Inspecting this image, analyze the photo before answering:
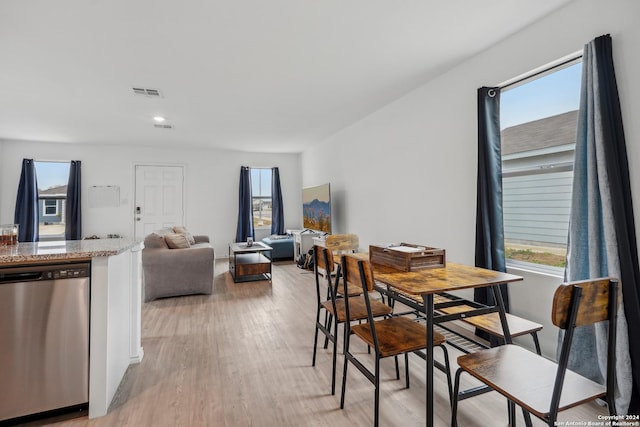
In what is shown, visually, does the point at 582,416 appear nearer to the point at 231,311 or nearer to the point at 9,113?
the point at 231,311

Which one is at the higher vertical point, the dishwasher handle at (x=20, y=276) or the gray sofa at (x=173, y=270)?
the dishwasher handle at (x=20, y=276)

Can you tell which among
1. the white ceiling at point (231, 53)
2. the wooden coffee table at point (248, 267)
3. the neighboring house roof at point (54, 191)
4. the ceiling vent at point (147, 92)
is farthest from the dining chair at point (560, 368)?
the neighboring house roof at point (54, 191)

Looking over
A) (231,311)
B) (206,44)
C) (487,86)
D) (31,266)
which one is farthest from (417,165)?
(31,266)

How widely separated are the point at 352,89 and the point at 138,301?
2990 millimetres

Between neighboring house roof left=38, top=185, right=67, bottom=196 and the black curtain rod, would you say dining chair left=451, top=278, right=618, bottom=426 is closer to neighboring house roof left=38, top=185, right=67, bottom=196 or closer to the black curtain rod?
the black curtain rod

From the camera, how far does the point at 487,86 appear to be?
2.61m

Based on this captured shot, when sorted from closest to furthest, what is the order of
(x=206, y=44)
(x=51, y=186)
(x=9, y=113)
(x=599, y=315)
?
(x=599, y=315)
(x=206, y=44)
(x=9, y=113)
(x=51, y=186)

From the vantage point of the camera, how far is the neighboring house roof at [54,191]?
20.1 feet

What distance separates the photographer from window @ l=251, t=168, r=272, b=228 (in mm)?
7473

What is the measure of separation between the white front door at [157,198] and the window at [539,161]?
633 centimetres

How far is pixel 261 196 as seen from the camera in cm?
755

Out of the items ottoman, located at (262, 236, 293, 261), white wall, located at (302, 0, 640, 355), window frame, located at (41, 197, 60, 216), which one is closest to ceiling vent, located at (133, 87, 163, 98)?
white wall, located at (302, 0, 640, 355)

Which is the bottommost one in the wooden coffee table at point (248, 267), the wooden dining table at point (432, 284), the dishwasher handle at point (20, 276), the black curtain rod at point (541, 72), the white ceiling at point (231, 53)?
the wooden coffee table at point (248, 267)

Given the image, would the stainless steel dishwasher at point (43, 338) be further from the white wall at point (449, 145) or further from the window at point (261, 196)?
the window at point (261, 196)
